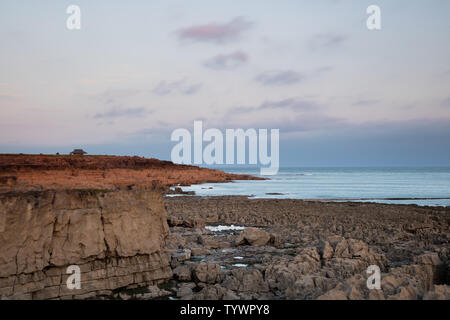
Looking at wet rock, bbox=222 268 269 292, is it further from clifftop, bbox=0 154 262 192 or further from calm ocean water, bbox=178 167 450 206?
calm ocean water, bbox=178 167 450 206

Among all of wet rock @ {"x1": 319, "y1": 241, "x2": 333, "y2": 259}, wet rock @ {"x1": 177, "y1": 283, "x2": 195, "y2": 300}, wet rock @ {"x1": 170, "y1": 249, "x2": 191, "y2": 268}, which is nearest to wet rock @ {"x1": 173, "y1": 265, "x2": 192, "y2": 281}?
wet rock @ {"x1": 177, "y1": 283, "x2": 195, "y2": 300}

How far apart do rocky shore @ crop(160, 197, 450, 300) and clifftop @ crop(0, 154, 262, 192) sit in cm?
336

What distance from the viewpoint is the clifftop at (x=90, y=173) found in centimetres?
1026

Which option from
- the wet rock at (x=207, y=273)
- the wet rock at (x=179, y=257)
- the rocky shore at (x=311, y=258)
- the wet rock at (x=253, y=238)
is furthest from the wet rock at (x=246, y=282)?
the wet rock at (x=253, y=238)

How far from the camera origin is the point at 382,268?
10969 millimetres

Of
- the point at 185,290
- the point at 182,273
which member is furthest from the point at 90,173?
the point at 185,290

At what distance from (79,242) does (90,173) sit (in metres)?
9.43

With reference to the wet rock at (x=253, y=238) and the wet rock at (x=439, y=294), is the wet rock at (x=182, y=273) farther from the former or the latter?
the wet rock at (x=439, y=294)

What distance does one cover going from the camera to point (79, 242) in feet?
30.5

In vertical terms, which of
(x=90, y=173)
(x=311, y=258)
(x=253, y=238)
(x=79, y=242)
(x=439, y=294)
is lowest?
(x=253, y=238)

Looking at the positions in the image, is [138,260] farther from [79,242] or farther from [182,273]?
[79,242]
